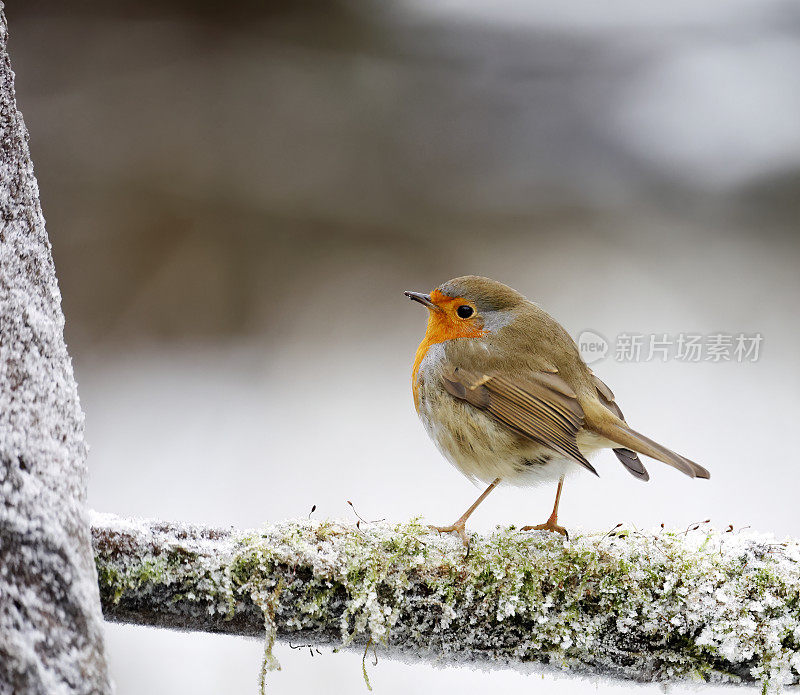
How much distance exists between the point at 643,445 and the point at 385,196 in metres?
3.91

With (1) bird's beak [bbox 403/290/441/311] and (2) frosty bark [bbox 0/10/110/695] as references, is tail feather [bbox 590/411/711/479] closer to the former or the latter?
(1) bird's beak [bbox 403/290/441/311]

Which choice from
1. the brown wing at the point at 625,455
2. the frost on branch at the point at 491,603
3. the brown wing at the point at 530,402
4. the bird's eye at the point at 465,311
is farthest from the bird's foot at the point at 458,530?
the bird's eye at the point at 465,311

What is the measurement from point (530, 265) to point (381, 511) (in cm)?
240

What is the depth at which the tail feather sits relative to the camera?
2.15 meters

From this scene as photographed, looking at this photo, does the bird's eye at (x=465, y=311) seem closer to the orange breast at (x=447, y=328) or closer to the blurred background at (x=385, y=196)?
the orange breast at (x=447, y=328)

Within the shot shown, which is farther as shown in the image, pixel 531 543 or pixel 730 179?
pixel 730 179

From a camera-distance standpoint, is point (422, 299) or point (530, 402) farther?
point (422, 299)

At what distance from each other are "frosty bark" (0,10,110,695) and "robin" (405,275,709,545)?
1249mm

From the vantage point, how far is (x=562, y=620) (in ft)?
5.90

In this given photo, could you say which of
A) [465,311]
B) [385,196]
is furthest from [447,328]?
[385,196]

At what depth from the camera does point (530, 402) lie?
2.35 meters

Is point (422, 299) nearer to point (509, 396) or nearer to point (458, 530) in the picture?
point (509, 396)

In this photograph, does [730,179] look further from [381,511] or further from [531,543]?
[531,543]

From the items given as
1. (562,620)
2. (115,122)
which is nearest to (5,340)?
(562,620)
